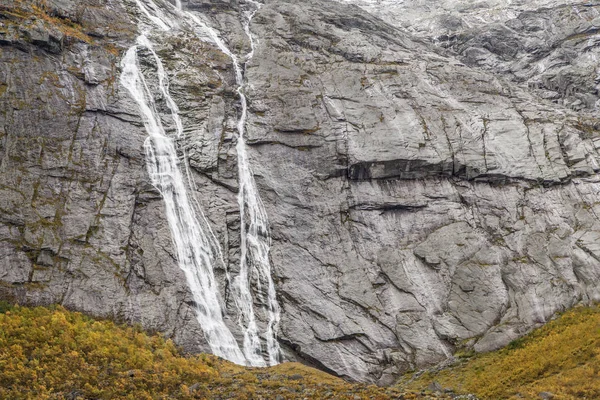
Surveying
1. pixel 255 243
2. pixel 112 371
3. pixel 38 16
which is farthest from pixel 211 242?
pixel 38 16


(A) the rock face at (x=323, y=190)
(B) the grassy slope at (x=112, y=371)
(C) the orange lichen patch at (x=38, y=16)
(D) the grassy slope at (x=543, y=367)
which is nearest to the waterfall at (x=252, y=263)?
(A) the rock face at (x=323, y=190)

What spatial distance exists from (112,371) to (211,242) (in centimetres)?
1131

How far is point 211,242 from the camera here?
30.6 metres

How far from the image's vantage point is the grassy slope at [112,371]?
19078 millimetres

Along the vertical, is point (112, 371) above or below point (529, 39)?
below

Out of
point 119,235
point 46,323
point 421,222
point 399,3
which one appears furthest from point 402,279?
point 399,3

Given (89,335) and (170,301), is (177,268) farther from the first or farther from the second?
(89,335)

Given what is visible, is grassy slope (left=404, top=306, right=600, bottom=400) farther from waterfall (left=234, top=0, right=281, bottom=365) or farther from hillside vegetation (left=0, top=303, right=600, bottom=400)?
waterfall (left=234, top=0, right=281, bottom=365)

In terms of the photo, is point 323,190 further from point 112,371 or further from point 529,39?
point 529,39

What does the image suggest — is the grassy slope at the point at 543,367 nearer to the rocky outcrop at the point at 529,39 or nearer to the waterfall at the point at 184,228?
the waterfall at the point at 184,228

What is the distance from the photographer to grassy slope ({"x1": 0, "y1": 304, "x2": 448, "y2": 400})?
1908 centimetres

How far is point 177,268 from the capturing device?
28.6m

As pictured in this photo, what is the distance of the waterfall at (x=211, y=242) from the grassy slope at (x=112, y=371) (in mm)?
2624

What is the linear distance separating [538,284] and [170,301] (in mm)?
21921
